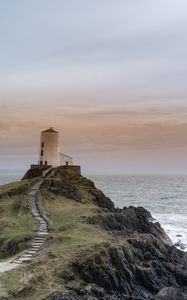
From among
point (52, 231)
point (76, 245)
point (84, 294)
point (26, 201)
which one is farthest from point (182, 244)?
point (84, 294)

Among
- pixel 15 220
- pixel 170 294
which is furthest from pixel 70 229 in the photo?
pixel 170 294

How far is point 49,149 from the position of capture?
269 feet

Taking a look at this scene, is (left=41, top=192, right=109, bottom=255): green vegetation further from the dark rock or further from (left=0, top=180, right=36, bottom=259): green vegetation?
the dark rock

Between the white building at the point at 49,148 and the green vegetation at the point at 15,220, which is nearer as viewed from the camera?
the green vegetation at the point at 15,220

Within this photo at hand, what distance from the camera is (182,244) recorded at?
56562 millimetres

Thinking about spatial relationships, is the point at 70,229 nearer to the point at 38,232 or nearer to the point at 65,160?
the point at 38,232

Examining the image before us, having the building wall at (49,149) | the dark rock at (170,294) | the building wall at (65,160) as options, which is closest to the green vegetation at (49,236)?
the dark rock at (170,294)

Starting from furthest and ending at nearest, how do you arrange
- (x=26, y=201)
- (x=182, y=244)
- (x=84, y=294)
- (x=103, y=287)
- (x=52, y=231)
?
(x=182, y=244), (x=26, y=201), (x=52, y=231), (x=103, y=287), (x=84, y=294)

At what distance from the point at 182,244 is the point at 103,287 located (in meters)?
28.6

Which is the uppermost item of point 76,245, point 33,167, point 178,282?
point 33,167

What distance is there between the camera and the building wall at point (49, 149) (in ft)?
269

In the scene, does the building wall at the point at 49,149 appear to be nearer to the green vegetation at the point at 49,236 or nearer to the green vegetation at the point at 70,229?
the green vegetation at the point at 49,236

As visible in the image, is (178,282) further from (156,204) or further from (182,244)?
(156,204)

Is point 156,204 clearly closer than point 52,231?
No
